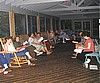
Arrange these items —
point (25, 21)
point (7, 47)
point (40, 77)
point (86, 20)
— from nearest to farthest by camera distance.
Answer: point (40, 77)
point (7, 47)
point (25, 21)
point (86, 20)

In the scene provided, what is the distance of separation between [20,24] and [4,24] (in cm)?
180

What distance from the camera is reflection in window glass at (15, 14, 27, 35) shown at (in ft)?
32.9

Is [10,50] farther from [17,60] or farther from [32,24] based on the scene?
[32,24]

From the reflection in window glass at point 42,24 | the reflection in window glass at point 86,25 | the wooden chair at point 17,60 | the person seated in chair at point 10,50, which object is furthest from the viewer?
the reflection in window glass at point 86,25

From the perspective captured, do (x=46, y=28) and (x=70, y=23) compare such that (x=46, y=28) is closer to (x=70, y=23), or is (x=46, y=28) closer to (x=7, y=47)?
(x=70, y=23)

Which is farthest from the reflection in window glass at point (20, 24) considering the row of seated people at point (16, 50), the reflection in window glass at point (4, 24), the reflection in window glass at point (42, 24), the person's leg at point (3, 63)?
the person's leg at point (3, 63)

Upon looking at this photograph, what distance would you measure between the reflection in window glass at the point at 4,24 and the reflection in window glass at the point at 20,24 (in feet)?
3.06

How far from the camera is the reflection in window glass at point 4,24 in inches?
338

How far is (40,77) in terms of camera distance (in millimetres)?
4418

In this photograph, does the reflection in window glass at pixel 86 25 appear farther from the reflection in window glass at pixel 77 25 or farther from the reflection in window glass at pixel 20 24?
the reflection in window glass at pixel 20 24

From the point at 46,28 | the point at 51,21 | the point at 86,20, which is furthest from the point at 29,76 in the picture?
the point at 86,20

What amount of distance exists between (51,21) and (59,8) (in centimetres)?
323

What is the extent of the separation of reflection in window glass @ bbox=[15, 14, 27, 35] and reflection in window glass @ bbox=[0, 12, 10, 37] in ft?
3.06

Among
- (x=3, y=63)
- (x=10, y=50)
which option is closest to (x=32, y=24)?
(x=10, y=50)
